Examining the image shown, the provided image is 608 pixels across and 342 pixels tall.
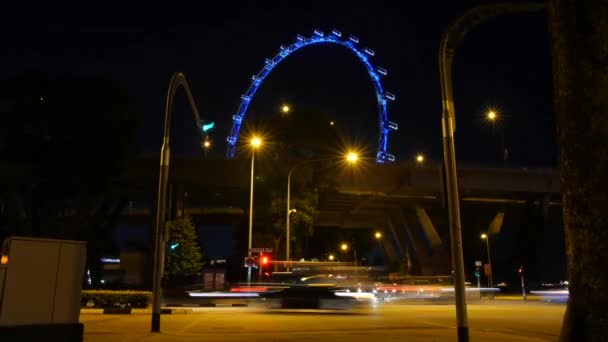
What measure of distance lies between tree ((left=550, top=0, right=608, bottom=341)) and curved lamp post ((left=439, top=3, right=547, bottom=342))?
289 cm

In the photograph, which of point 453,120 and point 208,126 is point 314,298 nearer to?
point 208,126

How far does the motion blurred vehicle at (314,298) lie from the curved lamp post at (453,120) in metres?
16.5

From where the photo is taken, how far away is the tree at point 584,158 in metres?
7.29

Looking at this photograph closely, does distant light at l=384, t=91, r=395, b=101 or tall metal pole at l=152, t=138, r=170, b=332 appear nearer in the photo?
tall metal pole at l=152, t=138, r=170, b=332

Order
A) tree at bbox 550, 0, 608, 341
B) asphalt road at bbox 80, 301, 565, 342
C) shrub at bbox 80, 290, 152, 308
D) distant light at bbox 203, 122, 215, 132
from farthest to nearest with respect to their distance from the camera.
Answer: shrub at bbox 80, 290, 152, 308 → distant light at bbox 203, 122, 215, 132 → asphalt road at bbox 80, 301, 565, 342 → tree at bbox 550, 0, 608, 341

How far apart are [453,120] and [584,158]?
4536 millimetres

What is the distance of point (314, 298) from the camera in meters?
27.4

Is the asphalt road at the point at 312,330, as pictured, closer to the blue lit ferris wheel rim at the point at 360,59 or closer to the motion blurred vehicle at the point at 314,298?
the motion blurred vehicle at the point at 314,298

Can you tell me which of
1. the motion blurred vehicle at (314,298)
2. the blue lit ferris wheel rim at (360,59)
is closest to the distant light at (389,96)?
the blue lit ferris wheel rim at (360,59)

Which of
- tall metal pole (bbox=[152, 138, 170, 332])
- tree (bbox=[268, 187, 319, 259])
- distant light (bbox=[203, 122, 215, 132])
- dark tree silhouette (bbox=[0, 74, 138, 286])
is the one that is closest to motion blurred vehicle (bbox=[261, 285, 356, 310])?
distant light (bbox=[203, 122, 215, 132])

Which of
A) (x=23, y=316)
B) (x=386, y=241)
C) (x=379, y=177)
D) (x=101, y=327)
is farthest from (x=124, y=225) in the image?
(x=23, y=316)

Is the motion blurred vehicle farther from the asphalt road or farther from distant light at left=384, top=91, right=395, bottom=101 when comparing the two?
distant light at left=384, top=91, right=395, bottom=101

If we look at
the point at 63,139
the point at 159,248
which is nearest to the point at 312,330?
the point at 159,248

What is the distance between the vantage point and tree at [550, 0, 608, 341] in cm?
729
